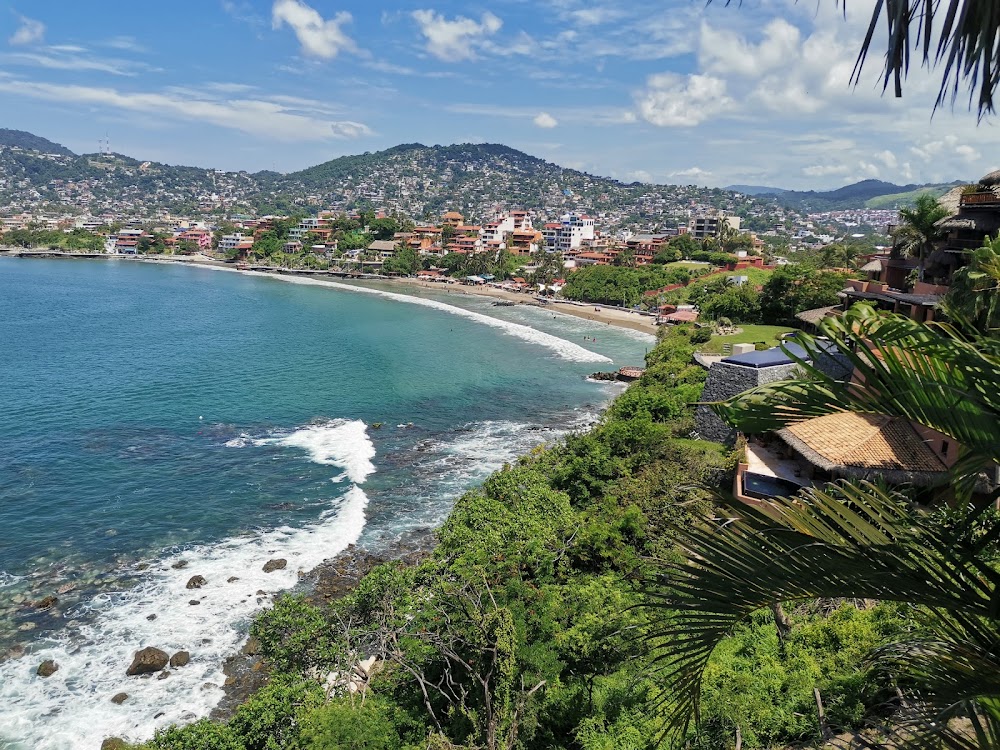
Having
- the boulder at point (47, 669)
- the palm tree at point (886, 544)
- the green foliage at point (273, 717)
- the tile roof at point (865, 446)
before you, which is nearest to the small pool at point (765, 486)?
the tile roof at point (865, 446)

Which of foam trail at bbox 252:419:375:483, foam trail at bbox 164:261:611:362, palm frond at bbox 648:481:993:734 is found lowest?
foam trail at bbox 252:419:375:483

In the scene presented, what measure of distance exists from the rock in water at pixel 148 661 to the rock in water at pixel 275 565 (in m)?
3.64

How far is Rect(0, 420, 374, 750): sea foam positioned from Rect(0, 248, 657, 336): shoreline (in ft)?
141

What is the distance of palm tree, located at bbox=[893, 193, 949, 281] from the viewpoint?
26.1 meters

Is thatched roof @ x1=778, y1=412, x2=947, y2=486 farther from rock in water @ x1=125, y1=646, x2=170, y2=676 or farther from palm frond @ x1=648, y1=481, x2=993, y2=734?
rock in water @ x1=125, y1=646, x2=170, y2=676

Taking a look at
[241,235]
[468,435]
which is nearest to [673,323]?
[468,435]

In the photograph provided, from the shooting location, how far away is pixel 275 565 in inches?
721

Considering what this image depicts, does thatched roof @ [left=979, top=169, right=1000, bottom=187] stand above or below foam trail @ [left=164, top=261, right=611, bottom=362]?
above

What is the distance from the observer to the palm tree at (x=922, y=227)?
26062 mm

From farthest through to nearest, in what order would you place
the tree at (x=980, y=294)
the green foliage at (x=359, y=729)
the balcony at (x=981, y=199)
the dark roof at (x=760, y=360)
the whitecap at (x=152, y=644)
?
the balcony at (x=981, y=199)
the dark roof at (x=760, y=360)
the whitecap at (x=152, y=644)
the tree at (x=980, y=294)
the green foliage at (x=359, y=729)

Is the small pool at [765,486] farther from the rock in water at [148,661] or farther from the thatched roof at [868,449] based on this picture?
the rock in water at [148,661]

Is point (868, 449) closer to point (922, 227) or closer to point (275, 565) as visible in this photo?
point (275, 565)

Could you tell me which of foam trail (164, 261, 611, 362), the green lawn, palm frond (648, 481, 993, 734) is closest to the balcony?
the green lawn

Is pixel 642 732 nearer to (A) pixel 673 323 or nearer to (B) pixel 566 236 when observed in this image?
(A) pixel 673 323
